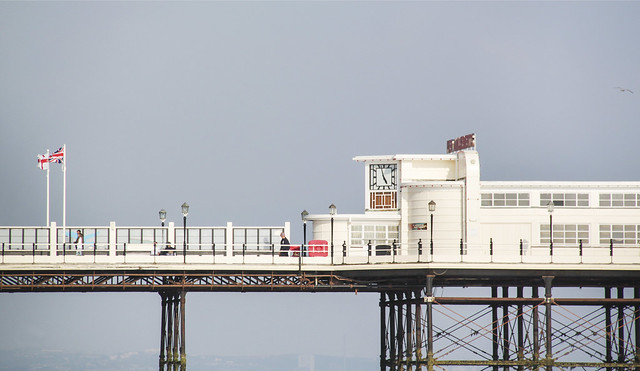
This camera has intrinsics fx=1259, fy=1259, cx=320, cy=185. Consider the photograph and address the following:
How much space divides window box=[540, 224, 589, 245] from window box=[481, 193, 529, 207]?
1.95 m

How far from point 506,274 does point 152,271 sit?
1973 centimetres

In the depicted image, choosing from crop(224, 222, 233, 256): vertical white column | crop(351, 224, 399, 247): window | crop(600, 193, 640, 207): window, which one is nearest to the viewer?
crop(224, 222, 233, 256): vertical white column

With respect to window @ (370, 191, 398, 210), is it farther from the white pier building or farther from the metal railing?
the metal railing

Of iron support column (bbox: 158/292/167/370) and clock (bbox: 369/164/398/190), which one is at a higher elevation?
clock (bbox: 369/164/398/190)

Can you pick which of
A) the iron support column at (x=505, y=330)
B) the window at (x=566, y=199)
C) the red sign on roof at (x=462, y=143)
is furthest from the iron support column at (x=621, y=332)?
the red sign on roof at (x=462, y=143)

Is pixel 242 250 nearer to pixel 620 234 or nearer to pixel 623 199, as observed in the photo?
pixel 620 234

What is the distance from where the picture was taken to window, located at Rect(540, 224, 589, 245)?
252 feet

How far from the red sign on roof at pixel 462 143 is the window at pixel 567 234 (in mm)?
7069

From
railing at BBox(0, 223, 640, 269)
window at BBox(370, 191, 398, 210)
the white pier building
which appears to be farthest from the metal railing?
window at BBox(370, 191, 398, 210)

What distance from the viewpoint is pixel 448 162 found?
262 feet

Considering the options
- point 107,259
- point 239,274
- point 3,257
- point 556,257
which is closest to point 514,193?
point 556,257

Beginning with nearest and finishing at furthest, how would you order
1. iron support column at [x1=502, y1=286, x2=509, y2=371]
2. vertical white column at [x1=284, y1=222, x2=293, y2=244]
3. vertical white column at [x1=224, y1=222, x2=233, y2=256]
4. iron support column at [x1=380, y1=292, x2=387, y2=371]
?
vertical white column at [x1=224, y1=222, x2=233, y2=256] < vertical white column at [x1=284, y1=222, x2=293, y2=244] < iron support column at [x1=502, y1=286, x2=509, y2=371] < iron support column at [x1=380, y1=292, x2=387, y2=371]

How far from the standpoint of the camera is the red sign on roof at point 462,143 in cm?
7969

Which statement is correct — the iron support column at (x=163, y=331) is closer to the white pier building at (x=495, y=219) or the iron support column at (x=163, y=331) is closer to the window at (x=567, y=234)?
the white pier building at (x=495, y=219)
